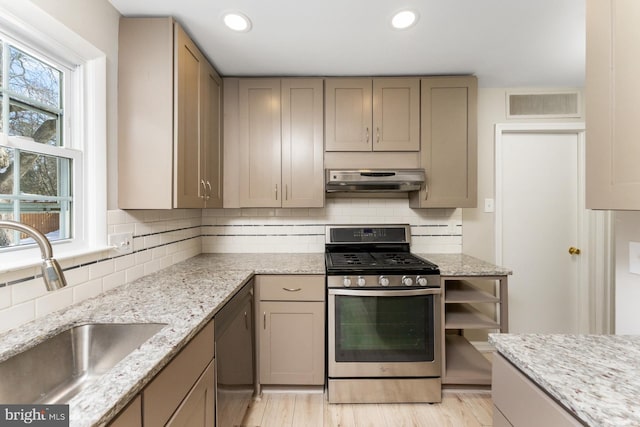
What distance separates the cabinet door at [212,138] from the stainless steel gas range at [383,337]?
3.44 feet

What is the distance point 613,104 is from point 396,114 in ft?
4.96

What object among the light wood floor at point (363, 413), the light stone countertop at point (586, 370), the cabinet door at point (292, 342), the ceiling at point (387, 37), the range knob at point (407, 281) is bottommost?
the light wood floor at point (363, 413)

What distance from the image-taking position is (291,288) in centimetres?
193

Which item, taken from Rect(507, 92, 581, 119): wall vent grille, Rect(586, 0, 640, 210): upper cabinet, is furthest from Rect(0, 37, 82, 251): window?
Rect(507, 92, 581, 119): wall vent grille

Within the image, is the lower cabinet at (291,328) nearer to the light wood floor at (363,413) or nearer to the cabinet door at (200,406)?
the light wood floor at (363,413)

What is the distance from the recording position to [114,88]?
1539 millimetres

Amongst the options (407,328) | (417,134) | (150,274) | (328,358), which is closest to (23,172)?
(150,274)

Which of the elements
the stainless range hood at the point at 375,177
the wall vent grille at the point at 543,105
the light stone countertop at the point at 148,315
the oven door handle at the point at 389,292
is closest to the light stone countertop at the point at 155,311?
the light stone countertop at the point at 148,315

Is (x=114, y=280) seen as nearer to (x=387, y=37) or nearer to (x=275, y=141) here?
(x=275, y=141)

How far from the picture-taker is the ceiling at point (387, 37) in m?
1.53

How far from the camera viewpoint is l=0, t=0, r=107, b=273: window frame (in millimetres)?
1260

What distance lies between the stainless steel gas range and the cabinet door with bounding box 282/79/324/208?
721 millimetres

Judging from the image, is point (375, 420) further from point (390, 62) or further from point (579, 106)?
point (579, 106)

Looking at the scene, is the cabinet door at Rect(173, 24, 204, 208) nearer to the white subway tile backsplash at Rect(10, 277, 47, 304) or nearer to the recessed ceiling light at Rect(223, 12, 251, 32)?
the recessed ceiling light at Rect(223, 12, 251, 32)
